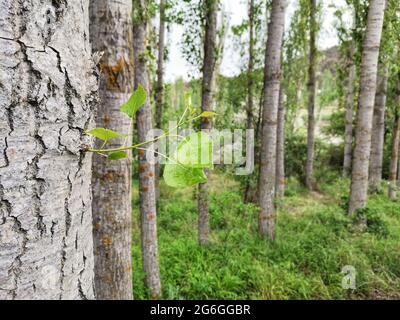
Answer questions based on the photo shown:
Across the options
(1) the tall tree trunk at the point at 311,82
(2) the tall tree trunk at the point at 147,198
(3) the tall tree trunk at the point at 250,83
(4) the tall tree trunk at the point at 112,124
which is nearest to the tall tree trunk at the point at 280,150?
(3) the tall tree trunk at the point at 250,83

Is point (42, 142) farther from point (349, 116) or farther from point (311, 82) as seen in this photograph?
point (349, 116)

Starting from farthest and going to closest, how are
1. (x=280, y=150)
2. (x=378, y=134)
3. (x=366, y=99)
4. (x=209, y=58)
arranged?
(x=378, y=134)
(x=280, y=150)
(x=366, y=99)
(x=209, y=58)

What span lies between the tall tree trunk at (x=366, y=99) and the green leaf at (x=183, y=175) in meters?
5.65

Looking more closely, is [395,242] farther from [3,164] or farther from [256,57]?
[3,164]

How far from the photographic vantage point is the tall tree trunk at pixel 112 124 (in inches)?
68.7

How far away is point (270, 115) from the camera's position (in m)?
5.14

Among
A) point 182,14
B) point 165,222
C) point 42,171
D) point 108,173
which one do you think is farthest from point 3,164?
point 165,222

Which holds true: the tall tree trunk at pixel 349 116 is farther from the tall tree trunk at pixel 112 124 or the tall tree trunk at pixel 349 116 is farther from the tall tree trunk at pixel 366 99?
the tall tree trunk at pixel 112 124

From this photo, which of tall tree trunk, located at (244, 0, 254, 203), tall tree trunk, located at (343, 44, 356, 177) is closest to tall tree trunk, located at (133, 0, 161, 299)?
tall tree trunk, located at (244, 0, 254, 203)

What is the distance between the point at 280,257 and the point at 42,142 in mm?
5052

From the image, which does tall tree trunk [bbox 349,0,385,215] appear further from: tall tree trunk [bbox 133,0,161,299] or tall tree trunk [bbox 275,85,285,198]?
tall tree trunk [bbox 133,0,161,299]

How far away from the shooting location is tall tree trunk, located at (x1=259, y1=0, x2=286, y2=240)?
491 centimetres

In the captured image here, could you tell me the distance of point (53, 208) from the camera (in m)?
0.47

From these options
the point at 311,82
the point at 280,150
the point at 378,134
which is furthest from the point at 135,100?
the point at 378,134
